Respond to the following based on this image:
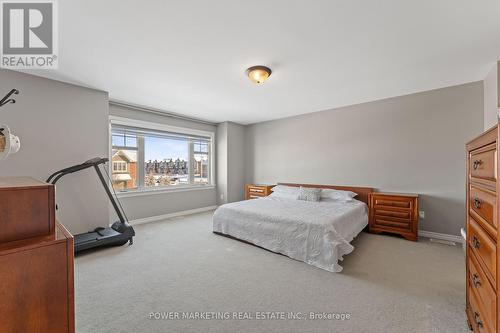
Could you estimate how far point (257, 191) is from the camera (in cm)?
537

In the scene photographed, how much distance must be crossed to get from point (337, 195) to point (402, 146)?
1.38 meters

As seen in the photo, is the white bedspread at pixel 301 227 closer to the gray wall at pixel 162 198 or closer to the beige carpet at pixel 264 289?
the beige carpet at pixel 264 289

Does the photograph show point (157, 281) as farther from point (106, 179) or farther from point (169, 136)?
point (169, 136)

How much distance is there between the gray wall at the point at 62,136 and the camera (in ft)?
9.05

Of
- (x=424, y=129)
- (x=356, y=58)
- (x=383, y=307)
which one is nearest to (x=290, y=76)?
(x=356, y=58)

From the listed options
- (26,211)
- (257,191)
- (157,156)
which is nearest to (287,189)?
(257,191)

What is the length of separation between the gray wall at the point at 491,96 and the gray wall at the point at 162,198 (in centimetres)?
517

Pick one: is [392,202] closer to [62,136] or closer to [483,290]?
[483,290]

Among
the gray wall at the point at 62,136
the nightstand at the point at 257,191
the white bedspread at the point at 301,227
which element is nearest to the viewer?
the white bedspread at the point at 301,227

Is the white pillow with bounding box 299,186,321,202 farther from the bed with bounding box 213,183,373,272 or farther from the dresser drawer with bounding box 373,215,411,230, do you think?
the dresser drawer with bounding box 373,215,411,230

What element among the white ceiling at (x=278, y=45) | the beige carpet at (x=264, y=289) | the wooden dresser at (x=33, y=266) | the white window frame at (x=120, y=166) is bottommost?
the beige carpet at (x=264, y=289)

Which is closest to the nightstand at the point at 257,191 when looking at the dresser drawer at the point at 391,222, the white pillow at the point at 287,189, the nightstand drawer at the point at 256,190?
the nightstand drawer at the point at 256,190

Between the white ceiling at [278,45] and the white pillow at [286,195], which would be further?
the white pillow at [286,195]

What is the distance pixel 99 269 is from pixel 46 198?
2.12m
